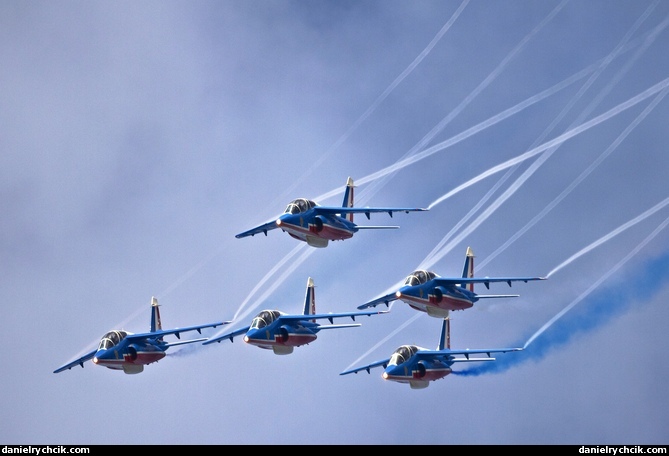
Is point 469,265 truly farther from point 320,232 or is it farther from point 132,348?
point 132,348

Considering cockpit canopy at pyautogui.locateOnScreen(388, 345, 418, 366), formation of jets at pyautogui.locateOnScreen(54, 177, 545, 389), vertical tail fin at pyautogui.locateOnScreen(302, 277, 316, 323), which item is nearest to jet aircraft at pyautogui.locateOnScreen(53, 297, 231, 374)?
formation of jets at pyautogui.locateOnScreen(54, 177, 545, 389)

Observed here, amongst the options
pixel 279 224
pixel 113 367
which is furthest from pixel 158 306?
pixel 279 224

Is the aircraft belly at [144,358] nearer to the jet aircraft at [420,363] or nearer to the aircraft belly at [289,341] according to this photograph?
the aircraft belly at [289,341]

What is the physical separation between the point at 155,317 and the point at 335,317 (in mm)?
17662

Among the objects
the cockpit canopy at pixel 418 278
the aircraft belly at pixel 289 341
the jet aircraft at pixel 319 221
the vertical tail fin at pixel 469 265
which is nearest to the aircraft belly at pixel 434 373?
the cockpit canopy at pixel 418 278

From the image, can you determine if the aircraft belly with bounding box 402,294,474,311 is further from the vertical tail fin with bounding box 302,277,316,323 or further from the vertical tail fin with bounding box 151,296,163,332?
the vertical tail fin with bounding box 151,296,163,332

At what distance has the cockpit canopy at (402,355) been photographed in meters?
140

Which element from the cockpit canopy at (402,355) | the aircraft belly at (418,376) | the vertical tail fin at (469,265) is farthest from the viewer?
the vertical tail fin at (469,265)

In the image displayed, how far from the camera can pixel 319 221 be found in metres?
138

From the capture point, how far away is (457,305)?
139m

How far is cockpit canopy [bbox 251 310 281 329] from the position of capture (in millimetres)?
141000

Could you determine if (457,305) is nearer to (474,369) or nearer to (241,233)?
(474,369)

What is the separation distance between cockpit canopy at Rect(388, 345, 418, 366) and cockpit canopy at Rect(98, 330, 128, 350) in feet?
72.5

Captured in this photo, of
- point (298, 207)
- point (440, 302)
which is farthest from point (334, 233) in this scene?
point (440, 302)
